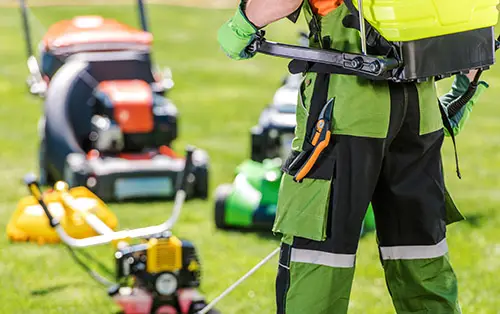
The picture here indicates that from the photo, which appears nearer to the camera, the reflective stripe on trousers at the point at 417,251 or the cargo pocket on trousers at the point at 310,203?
the cargo pocket on trousers at the point at 310,203

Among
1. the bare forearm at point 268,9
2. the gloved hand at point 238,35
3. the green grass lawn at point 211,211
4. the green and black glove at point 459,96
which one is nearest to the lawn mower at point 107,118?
the green grass lawn at point 211,211

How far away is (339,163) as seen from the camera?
3.28 meters

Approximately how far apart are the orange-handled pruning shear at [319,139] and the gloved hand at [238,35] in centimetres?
31

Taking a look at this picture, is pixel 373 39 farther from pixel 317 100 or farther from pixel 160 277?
pixel 160 277

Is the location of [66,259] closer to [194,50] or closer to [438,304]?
[438,304]

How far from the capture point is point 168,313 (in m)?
4.70

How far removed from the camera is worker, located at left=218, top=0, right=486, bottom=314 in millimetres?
3268

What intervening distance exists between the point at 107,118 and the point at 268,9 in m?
3.94

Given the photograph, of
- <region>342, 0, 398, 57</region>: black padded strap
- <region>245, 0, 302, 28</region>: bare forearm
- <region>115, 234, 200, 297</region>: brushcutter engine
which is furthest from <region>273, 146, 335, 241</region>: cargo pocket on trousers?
<region>115, 234, 200, 297</region>: brushcutter engine

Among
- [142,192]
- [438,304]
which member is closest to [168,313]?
[438,304]

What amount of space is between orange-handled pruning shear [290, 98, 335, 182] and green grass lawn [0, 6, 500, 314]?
5.72ft

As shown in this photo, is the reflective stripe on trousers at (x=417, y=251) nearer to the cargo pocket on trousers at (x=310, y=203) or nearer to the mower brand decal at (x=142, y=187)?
the cargo pocket on trousers at (x=310, y=203)

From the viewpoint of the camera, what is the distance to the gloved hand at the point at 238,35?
3.28 meters

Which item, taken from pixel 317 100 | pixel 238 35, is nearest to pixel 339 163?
pixel 317 100
